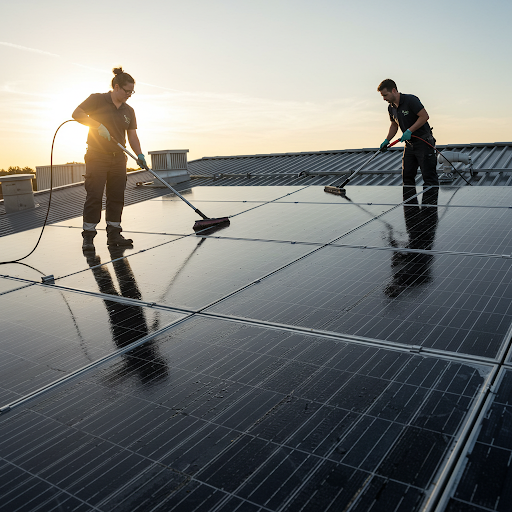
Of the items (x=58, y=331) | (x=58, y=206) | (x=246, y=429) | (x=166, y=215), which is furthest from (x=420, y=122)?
(x=58, y=206)

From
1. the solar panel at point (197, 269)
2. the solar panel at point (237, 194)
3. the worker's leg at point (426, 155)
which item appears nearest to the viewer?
the solar panel at point (197, 269)

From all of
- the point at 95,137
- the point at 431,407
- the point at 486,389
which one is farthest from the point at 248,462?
the point at 95,137

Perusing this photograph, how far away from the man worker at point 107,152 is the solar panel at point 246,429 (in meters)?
3.69

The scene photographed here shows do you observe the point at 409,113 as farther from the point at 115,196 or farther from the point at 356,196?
the point at 115,196

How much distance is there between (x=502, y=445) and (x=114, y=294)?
314 centimetres

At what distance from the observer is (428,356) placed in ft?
8.69

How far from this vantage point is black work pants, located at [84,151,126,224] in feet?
20.7

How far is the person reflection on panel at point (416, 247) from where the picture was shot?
12.5 feet

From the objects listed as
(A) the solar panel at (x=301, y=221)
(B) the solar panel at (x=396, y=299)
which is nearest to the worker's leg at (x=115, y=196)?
(A) the solar panel at (x=301, y=221)

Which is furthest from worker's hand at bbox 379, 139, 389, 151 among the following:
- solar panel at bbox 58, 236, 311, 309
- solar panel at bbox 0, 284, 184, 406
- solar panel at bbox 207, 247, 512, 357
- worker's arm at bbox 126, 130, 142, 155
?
solar panel at bbox 0, 284, 184, 406

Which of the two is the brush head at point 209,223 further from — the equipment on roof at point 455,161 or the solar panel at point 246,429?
the equipment on roof at point 455,161

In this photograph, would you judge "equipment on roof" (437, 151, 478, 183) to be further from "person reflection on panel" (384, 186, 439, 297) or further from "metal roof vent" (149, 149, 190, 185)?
"metal roof vent" (149, 149, 190, 185)

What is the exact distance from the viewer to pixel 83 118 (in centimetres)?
609

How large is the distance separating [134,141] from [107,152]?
531mm
